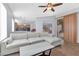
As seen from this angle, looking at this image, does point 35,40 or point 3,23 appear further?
point 35,40

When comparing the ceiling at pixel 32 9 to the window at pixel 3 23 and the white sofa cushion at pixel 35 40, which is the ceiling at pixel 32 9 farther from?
the white sofa cushion at pixel 35 40

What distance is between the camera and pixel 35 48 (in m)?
1.99

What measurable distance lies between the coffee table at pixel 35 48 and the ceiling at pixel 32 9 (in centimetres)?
69

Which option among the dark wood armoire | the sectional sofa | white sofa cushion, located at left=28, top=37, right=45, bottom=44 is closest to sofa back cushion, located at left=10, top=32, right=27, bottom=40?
the sectional sofa

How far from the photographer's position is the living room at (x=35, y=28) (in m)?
1.84

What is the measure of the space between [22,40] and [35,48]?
1.14 ft

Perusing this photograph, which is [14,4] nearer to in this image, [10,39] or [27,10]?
[27,10]

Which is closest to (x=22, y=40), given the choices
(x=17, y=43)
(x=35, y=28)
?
(x=17, y=43)

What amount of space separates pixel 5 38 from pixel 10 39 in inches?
4.1

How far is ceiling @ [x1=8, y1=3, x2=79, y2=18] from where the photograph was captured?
72.6 inches

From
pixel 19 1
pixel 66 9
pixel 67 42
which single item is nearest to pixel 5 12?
pixel 19 1

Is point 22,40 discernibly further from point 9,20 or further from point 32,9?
point 32,9

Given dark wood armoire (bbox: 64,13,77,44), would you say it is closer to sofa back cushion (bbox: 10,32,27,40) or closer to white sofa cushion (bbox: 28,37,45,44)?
white sofa cushion (bbox: 28,37,45,44)

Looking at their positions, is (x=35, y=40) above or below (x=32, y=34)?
below
